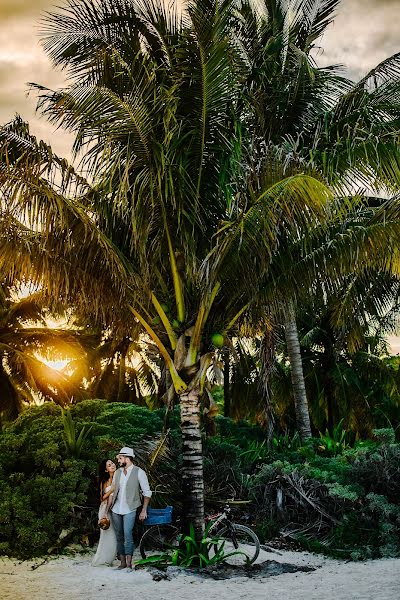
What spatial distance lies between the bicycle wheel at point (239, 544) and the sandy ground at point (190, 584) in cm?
57

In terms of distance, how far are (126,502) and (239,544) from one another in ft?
6.75

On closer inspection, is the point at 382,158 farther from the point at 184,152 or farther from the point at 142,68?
the point at 142,68

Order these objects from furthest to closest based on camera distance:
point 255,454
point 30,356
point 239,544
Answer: point 30,356 < point 255,454 < point 239,544

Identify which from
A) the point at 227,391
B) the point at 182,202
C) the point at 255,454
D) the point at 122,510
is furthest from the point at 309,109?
the point at 227,391

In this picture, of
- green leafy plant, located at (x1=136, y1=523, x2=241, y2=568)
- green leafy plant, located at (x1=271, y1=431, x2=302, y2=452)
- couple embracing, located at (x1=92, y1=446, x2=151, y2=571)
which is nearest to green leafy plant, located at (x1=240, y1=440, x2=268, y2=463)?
green leafy plant, located at (x1=271, y1=431, x2=302, y2=452)

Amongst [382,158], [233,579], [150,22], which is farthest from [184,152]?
[233,579]

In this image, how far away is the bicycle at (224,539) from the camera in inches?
360

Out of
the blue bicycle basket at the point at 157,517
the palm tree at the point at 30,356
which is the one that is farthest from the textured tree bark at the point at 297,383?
the palm tree at the point at 30,356

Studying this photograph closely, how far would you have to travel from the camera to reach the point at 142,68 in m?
9.18

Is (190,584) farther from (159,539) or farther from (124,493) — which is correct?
(159,539)

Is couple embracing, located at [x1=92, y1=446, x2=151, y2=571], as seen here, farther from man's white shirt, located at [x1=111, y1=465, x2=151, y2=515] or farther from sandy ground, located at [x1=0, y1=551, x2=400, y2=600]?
sandy ground, located at [x1=0, y1=551, x2=400, y2=600]

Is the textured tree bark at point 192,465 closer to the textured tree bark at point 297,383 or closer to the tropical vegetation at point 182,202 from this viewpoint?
the tropical vegetation at point 182,202

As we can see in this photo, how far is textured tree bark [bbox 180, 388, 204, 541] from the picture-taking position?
9258 mm

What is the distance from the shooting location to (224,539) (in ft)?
31.2
